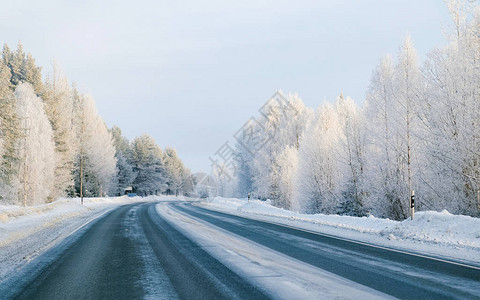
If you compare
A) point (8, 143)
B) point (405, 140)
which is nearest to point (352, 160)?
point (405, 140)

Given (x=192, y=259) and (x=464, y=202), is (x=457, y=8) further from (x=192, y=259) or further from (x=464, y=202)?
(x=192, y=259)

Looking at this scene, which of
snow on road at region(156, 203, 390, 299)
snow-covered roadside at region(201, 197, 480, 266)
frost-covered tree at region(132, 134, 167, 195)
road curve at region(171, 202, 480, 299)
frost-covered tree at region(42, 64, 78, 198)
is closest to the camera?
snow on road at region(156, 203, 390, 299)

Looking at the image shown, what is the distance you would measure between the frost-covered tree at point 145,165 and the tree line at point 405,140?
58.7 m

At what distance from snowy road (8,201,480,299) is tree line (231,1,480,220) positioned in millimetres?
8060

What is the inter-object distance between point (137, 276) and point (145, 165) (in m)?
83.2

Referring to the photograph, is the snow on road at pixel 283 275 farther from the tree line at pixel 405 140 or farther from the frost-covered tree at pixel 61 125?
the frost-covered tree at pixel 61 125

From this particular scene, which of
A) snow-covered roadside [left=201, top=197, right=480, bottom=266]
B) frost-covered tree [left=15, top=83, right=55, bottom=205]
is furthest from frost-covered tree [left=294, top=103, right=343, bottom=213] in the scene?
frost-covered tree [left=15, top=83, right=55, bottom=205]

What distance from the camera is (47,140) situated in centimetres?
3684

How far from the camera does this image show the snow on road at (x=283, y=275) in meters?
5.10

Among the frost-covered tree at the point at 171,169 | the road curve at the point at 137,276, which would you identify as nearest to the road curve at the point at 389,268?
the road curve at the point at 137,276

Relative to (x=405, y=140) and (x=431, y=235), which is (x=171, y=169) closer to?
(x=405, y=140)

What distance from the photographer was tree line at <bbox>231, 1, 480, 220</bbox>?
48.5 ft

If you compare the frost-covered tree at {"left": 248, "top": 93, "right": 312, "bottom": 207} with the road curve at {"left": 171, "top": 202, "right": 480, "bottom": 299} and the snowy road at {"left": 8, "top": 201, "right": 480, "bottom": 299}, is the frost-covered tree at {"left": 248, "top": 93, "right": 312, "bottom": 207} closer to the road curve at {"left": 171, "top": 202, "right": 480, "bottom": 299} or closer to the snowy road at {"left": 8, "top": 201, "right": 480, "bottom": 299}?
the road curve at {"left": 171, "top": 202, "right": 480, "bottom": 299}

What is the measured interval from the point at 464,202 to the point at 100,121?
53.5 m
